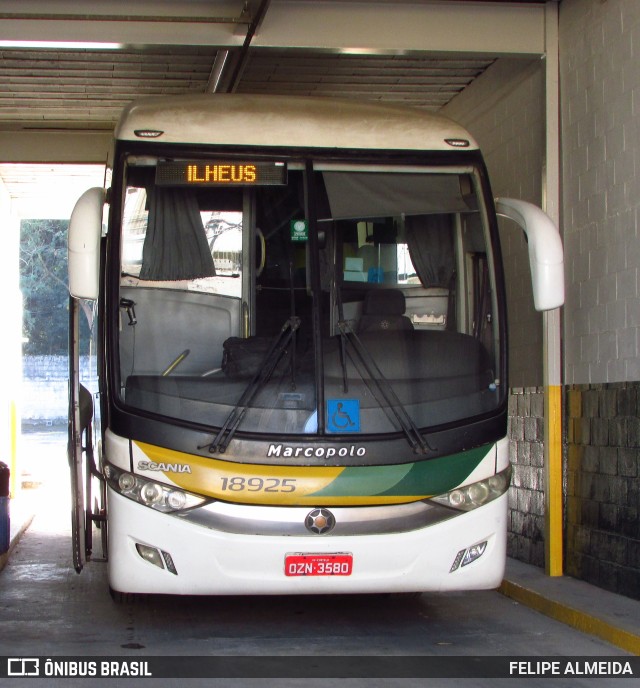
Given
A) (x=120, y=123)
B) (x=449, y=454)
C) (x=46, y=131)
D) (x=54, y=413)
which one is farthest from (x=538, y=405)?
(x=54, y=413)

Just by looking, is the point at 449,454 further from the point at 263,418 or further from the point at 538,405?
the point at 538,405

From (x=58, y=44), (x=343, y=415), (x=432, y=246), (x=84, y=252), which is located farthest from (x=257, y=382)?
(x=58, y=44)

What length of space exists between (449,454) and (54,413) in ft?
93.6

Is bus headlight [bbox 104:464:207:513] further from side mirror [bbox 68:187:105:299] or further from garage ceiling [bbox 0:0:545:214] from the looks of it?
garage ceiling [bbox 0:0:545:214]

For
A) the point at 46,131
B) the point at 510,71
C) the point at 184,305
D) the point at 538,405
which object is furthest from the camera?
the point at 46,131

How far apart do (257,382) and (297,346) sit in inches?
13.8

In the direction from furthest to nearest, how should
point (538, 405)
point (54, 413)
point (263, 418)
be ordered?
point (54, 413) → point (538, 405) → point (263, 418)

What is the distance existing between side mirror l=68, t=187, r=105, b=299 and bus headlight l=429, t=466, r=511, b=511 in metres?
2.42

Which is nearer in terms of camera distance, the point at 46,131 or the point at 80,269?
the point at 80,269

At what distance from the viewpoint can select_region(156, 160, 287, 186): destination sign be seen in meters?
7.00

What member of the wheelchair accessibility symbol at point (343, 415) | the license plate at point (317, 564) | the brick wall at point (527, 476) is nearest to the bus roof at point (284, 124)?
the wheelchair accessibility symbol at point (343, 415)

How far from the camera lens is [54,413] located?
33750 mm

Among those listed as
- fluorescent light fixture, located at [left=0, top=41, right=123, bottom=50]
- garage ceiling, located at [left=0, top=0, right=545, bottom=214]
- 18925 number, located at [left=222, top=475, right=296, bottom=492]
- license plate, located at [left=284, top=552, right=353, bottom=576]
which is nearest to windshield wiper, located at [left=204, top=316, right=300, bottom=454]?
18925 number, located at [left=222, top=475, right=296, bottom=492]

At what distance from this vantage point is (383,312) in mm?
6984
